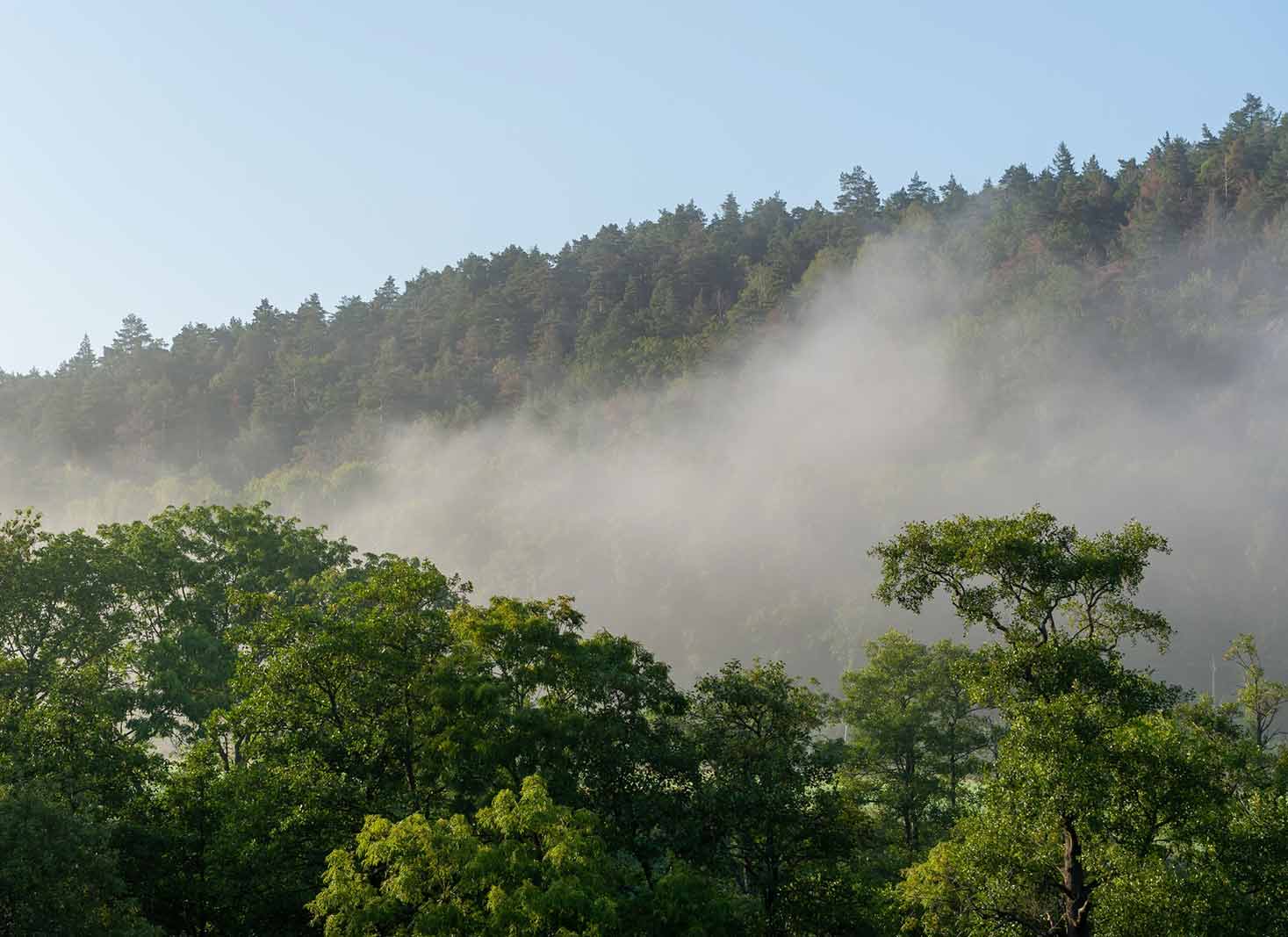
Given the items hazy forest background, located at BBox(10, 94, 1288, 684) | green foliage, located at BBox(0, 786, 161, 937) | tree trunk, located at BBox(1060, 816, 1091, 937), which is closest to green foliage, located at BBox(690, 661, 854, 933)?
tree trunk, located at BBox(1060, 816, 1091, 937)

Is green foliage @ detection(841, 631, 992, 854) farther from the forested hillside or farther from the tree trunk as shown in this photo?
the forested hillside

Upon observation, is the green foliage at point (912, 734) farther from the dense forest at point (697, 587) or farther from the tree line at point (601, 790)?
the tree line at point (601, 790)

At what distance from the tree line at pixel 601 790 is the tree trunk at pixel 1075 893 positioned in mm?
51

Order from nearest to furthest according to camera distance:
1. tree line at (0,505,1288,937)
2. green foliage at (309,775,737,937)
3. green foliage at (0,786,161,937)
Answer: green foliage at (309,775,737,937)
green foliage at (0,786,161,937)
tree line at (0,505,1288,937)

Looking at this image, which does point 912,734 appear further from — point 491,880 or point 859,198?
point 859,198

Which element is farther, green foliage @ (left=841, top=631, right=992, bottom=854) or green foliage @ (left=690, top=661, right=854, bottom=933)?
green foliage @ (left=841, top=631, right=992, bottom=854)

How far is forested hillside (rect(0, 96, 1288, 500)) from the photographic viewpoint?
131 meters

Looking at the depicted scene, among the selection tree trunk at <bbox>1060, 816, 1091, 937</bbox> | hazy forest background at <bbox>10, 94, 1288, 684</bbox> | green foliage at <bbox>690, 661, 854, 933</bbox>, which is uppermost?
hazy forest background at <bbox>10, 94, 1288, 684</bbox>

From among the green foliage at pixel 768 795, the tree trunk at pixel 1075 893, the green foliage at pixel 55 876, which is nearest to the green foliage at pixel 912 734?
the green foliage at pixel 768 795

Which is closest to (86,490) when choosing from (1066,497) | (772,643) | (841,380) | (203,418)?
(203,418)

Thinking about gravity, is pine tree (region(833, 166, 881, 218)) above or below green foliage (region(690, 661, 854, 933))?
above

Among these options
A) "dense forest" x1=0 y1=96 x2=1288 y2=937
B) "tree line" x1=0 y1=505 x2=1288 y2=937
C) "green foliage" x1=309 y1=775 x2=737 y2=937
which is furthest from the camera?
"dense forest" x1=0 y1=96 x2=1288 y2=937

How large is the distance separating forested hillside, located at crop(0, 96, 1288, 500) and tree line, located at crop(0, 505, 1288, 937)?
115 metres

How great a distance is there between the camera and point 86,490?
139875mm
